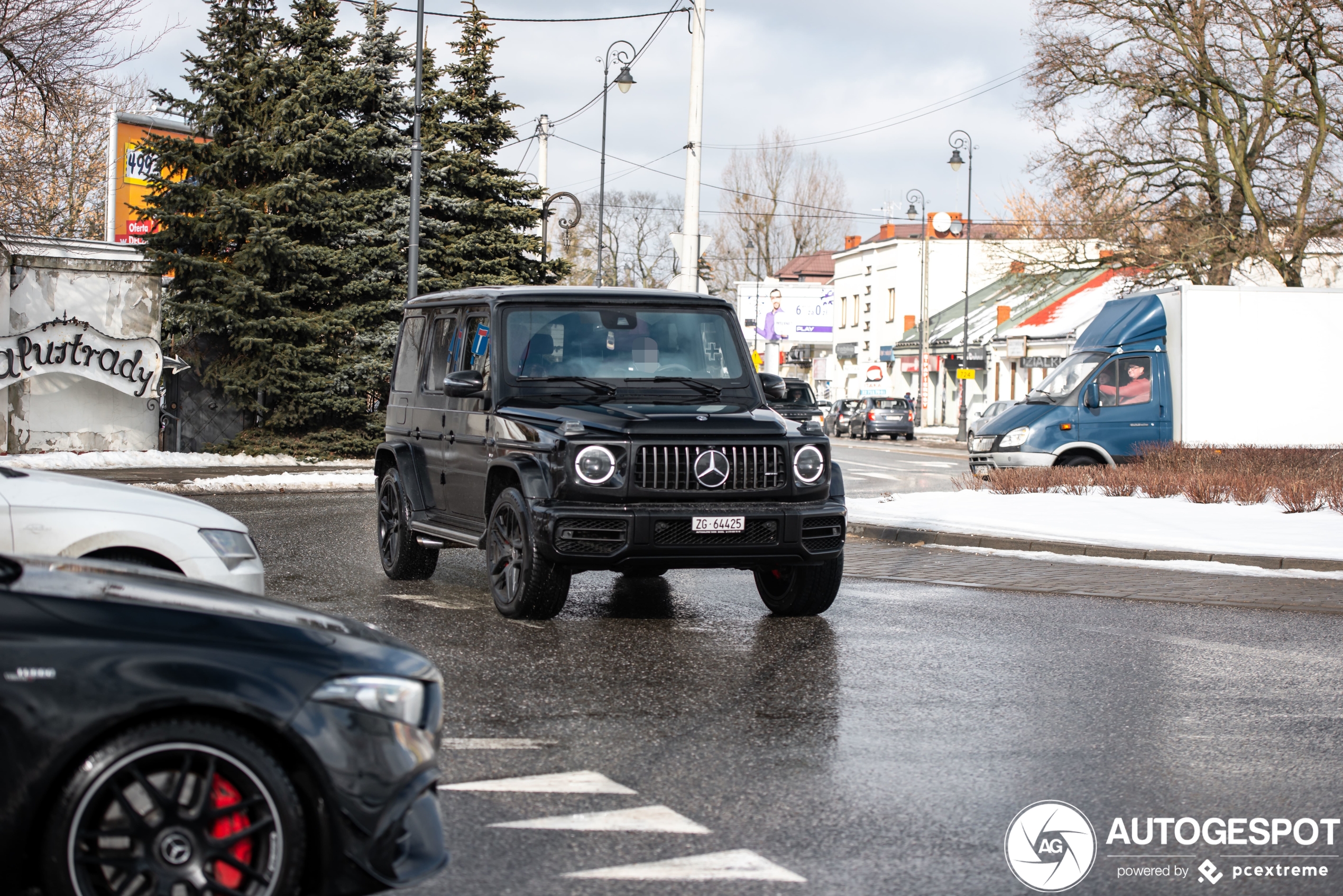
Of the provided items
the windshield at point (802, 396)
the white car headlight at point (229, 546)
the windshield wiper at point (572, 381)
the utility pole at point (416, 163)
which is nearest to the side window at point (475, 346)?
the windshield wiper at point (572, 381)

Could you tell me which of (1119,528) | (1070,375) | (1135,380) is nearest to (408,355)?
(1119,528)

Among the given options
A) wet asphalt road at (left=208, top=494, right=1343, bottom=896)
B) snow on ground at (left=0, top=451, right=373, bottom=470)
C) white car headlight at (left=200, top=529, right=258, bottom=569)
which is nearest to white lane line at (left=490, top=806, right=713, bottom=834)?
wet asphalt road at (left=208, top=494, right=1343, bottom=896)

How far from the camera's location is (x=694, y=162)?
77.9 ft

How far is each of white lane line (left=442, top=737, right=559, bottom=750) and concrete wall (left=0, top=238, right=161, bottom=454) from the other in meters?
22.5

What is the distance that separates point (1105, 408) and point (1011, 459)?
1.56 metres

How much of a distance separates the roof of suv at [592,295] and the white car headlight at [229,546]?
11.2 ft

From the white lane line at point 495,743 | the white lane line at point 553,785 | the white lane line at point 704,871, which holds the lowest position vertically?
the white lane line at point 704,871

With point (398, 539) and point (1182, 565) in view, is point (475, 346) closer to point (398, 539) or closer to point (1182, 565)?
point (398, 539)

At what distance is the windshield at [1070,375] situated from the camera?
22.0 meters

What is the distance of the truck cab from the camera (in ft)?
71.8

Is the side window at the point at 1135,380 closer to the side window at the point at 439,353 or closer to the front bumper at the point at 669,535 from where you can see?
the side window at the point at 439,353

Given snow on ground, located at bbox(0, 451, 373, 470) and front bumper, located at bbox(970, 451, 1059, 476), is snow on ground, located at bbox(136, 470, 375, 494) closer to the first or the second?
snow on ground, located at bbox(0, 451, 373, 470)

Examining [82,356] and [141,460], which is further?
[82,356]

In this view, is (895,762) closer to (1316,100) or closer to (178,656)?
(178,656)
